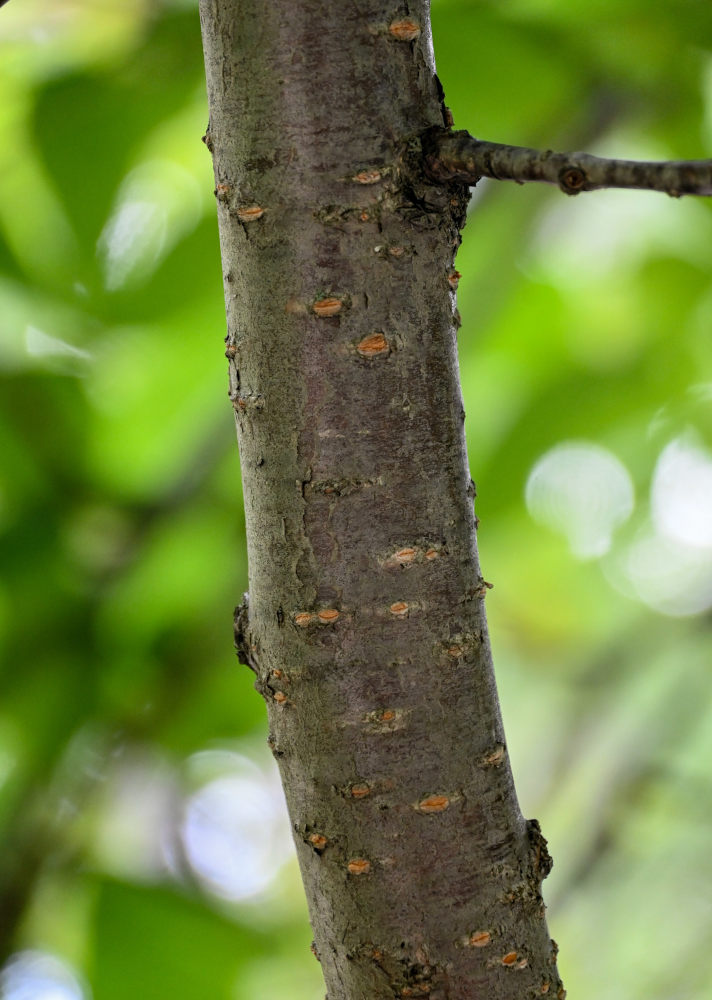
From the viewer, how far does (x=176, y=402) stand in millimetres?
511

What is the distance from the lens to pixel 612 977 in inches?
29.4

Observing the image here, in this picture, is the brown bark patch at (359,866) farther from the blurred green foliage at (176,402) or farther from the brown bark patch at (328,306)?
the blurred green foliage at (176,402)

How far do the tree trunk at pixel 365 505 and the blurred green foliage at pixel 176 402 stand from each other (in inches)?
12.5

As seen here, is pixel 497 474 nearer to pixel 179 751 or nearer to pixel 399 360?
pixel 179 751

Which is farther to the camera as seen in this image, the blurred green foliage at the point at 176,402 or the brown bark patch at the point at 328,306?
the blurred green foliage at the point at 176,402

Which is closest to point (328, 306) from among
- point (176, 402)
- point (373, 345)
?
point (373, 345)

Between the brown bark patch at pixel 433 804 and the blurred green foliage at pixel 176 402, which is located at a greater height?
the blurred green foliage at pixel 176 402

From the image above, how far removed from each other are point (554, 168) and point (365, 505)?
0.06 m

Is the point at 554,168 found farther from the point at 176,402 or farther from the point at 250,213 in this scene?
the point at 176,402

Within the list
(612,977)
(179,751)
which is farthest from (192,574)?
(612,977)

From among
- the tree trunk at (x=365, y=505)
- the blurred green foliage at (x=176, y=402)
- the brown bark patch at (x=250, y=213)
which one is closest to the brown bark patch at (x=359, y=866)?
the tree trunk at (x=365, y=505)

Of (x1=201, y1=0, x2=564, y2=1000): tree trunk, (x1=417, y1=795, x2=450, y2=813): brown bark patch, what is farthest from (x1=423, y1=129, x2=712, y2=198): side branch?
(x1=417, y1=795, x2=450, y2=813): brown bark patch

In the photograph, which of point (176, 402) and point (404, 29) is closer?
point (404, 29)

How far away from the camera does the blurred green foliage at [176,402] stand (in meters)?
0.44
